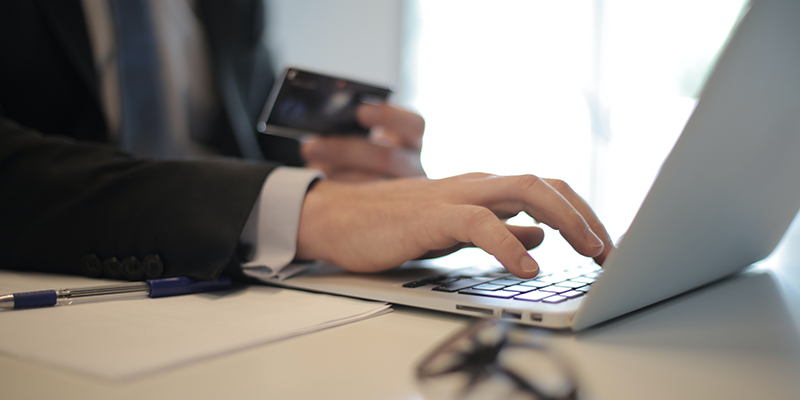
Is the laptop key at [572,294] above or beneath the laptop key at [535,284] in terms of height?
above

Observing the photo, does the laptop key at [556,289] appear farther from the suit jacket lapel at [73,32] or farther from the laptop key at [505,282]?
the suit jacket lapel at [73,32]

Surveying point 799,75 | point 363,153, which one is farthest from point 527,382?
point 363,153

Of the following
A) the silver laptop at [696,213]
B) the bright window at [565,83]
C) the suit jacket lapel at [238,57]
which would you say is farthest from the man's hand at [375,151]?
the bright window at [565,83]

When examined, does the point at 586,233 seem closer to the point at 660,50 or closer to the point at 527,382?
the point at 527,382

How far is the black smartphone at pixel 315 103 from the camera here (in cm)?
76

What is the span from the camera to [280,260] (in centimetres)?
54

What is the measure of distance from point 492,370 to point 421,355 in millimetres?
51

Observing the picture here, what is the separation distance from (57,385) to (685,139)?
0.38 m

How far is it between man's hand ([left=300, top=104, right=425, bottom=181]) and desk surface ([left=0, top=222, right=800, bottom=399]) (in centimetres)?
60

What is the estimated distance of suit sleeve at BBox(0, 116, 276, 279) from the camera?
19.8 inches

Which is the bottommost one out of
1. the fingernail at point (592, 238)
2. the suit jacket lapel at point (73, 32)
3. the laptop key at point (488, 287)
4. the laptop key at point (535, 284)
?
the laptop key at point (535, 284)

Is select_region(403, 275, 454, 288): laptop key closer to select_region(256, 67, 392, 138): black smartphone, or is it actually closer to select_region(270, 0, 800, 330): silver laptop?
select_region(270, 0, 800, 330): silver laptop

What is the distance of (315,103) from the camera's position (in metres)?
0.82

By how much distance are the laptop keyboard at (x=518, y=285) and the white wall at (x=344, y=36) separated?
2996 mm
